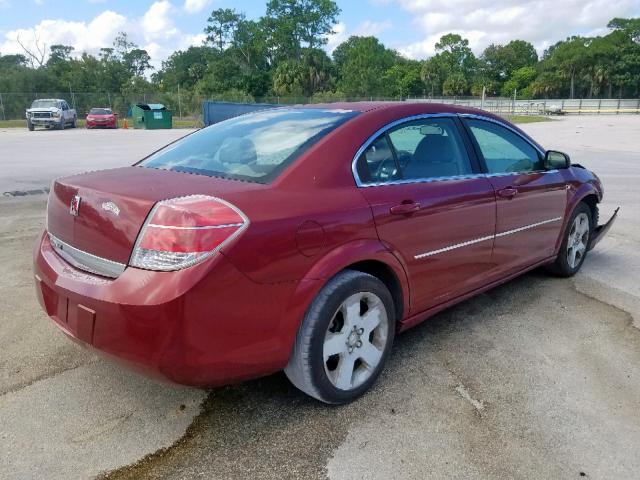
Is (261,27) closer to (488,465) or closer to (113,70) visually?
(113,70)

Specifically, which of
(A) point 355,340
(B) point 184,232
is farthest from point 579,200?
(B) point 184,232

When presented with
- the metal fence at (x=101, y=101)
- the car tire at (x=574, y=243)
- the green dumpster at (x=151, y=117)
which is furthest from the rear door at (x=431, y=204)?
the metal fence at (x=101, y=101)

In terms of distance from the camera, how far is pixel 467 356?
3.42 metres

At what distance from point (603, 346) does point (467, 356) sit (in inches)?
37.7

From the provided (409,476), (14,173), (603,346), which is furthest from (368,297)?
(14,173)

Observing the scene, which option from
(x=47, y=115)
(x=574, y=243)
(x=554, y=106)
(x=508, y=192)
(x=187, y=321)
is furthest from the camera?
(x=554, y=106)

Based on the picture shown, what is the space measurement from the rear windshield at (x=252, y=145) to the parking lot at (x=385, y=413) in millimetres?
1197

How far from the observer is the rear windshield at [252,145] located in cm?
280

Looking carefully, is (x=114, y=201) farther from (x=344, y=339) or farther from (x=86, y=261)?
(x=344, y=339)

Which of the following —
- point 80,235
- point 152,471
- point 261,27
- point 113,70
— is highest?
point 261,27

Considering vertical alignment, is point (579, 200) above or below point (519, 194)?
below

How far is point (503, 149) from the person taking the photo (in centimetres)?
400

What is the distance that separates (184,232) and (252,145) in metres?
1.03

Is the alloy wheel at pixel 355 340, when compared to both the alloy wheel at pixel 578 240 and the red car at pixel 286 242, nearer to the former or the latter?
the red car at pixel 286 242
